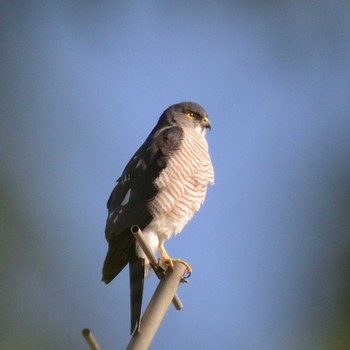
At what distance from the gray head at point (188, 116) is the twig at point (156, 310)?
2.45 meters

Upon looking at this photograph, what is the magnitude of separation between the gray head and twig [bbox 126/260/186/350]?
2.45 meters

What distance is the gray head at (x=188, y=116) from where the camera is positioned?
14.4ft

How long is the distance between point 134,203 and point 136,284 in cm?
59

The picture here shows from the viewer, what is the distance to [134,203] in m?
3.46

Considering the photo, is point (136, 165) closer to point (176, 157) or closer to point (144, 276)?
point (176, 157)

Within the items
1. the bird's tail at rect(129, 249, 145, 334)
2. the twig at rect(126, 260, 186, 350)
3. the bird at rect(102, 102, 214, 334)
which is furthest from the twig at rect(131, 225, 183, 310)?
the bird at rect(102, 102, 214, 334)

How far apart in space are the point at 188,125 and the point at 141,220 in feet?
3.50

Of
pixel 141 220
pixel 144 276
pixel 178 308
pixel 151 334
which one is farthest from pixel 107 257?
pixel 151 334

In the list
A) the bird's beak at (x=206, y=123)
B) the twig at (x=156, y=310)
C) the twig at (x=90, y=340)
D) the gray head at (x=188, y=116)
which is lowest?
the twig at (x=156, y=310)

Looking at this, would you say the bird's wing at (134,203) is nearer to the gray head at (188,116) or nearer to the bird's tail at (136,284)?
the bird's tail at (136,284)

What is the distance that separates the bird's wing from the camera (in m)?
3.09

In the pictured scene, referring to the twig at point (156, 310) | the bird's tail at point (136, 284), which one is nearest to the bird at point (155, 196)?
the bird's tail at point (136, 284)

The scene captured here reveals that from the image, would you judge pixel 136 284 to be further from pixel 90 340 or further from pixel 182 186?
pixel 90 340

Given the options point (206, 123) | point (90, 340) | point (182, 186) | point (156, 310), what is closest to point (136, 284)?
point (182, 186)
